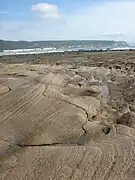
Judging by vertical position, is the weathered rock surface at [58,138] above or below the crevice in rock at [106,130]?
above

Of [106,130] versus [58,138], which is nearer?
[58,138]

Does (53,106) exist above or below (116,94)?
above

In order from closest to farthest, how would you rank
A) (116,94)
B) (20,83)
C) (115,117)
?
1. (115,117)
2. (20,83)
3. (116,94)

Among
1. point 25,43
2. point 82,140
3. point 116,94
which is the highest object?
point 82,140

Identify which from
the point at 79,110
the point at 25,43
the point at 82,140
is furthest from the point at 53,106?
the point at 25,43

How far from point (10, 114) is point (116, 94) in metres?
8.67

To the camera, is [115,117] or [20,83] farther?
[20,83]

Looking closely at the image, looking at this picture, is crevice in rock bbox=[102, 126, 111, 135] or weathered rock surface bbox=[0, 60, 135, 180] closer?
weathered rock surface bbox=[0, 60, 135, 180]

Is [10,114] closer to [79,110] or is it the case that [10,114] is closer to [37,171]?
[79,110]

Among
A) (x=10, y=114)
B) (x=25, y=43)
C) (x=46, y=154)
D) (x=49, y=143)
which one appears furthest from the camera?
(x=25, y=43)

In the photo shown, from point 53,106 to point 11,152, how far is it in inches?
92.7

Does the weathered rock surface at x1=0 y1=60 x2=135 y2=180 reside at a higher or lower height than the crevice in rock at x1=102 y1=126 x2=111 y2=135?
higher

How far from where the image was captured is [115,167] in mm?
5676

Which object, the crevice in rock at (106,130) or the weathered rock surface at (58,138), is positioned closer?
the weathered rock surface at (58,138)
